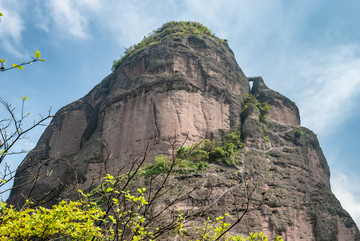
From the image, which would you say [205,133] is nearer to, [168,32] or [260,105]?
[260,105]

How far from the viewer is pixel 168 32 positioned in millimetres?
36250

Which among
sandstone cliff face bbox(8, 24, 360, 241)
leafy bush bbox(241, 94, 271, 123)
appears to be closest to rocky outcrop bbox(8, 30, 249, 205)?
sandstone cliff face bbox(8, 24, 360, 241)

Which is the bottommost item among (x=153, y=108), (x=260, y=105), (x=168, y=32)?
(x=153, y=108)

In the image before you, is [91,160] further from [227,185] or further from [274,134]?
[274,134]

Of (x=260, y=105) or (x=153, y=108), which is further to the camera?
(x=260, y=105)

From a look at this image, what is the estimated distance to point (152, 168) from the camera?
23.6m

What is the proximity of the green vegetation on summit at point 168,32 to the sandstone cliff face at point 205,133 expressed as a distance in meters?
1.60

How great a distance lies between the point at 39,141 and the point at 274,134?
2679 centimetres

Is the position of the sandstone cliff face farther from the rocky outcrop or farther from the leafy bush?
the leafy bush

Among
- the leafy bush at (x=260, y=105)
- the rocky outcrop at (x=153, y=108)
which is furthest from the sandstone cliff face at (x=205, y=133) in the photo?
the leafy bush at (x=260, y=105)

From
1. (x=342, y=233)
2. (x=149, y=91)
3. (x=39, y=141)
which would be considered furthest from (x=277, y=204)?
(x=39, y=141)

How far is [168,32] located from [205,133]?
14.1 m

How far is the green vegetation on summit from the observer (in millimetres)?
36062

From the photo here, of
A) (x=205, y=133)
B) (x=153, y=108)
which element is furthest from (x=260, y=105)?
(x=153, y=108)
